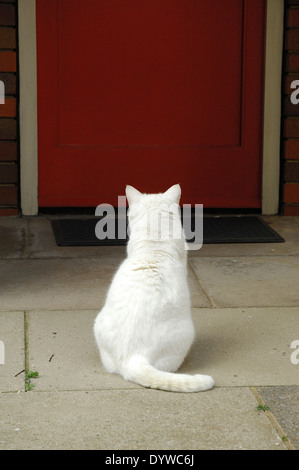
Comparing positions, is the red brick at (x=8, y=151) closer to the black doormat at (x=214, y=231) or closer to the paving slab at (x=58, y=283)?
the black doormat at (x=214, y=231)

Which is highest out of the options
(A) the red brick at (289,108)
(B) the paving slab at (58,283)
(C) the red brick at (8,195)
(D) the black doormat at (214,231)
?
(A) the red brick at (289,108)

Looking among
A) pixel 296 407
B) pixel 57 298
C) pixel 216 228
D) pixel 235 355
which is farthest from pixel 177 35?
pixel 296 407

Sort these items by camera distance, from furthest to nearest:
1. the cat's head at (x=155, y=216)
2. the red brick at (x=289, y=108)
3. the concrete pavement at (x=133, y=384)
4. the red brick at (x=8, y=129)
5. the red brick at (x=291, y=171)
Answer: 1. the red brick at (x=291, y=171)
2. the red brick at (x=289, y=108)
3. the red brick at (x=8, y=129)
4. the cat's head at (x=155, y=216)
5. the concrete pavement at (x=133, y=384)

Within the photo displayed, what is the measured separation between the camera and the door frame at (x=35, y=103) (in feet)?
24.4

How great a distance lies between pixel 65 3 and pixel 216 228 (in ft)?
8.14

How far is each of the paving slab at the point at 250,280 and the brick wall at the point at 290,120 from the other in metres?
1.46

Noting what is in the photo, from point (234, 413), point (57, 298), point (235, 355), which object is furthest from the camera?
point (57, 298)

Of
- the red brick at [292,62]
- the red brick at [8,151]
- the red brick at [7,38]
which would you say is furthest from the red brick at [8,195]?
the red brick at [292,62]

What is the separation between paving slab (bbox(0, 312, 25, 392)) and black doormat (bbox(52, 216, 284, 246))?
6.11 ft

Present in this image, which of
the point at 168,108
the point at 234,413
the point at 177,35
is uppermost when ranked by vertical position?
the point at 177,35

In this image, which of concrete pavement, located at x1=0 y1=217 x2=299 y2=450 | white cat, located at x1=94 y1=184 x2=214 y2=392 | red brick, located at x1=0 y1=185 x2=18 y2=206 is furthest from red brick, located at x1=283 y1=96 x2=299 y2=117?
white cat, located at x1=94 y1=184 x2=214 y2=392

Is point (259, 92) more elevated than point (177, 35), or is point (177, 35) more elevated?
point (177, 35)

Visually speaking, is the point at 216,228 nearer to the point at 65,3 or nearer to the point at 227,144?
the point at 227,144

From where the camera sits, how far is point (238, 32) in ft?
25.0
